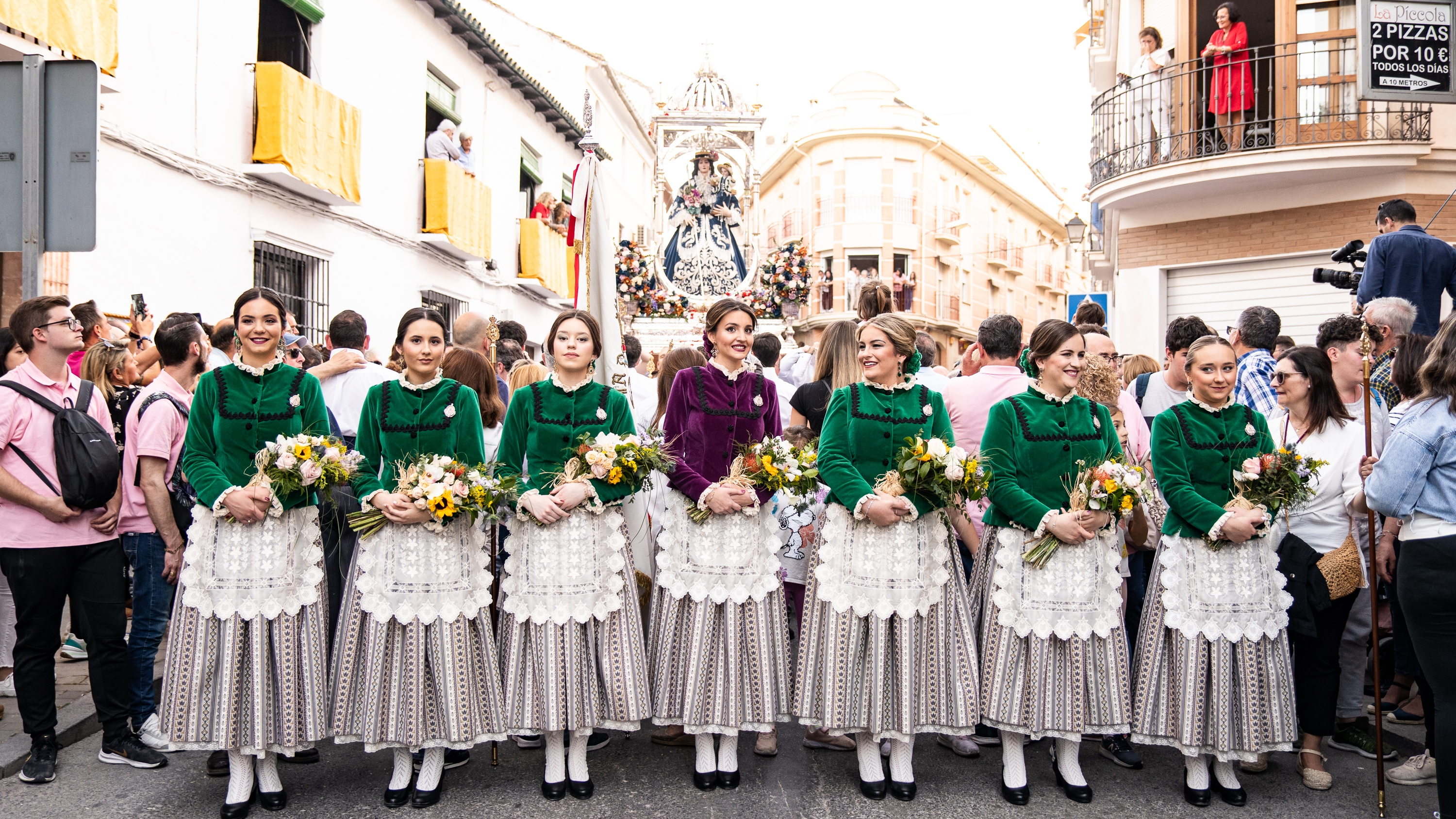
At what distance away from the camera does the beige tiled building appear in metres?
39.0

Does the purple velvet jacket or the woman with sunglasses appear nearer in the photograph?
the woman with sunglasses

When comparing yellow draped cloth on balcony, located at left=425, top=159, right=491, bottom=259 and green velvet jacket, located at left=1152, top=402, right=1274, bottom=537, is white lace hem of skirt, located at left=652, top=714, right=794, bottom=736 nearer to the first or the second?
green velvet jacket, located at left=1152, top=402, right=1274, bottom=537

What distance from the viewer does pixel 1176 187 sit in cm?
1302

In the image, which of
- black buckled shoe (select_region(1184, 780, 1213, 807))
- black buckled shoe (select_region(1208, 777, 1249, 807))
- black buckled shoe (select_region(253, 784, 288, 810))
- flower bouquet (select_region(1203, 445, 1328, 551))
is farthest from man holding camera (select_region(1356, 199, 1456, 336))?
black buckled shoe (select_region(253, 784, 288, 810))

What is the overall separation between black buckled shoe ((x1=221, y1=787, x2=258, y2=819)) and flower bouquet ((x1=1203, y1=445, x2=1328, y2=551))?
411cm

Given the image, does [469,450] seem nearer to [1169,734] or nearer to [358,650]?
[358,650]

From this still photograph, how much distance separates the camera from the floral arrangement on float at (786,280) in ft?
51.3

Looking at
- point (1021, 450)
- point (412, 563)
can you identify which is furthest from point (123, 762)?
point (1021, 450)

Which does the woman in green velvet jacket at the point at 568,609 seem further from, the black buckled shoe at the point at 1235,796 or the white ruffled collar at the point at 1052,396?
the black buckled shoe at the point at 1235,796

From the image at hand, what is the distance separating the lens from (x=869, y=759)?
4.54 m

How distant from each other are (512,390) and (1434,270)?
6168 millimetres

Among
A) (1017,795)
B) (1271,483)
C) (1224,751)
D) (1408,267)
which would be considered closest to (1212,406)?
(1271,483)

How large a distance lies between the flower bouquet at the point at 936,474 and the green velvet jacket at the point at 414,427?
181 centimetres

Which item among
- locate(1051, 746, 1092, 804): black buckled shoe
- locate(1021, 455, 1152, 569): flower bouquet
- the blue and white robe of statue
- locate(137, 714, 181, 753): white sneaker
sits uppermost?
the blue and white robe of statue
